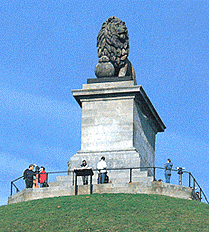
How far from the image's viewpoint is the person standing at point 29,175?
35094mm

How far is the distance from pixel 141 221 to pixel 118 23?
56.8 feet

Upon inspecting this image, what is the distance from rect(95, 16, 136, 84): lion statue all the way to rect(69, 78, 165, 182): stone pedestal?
99 centimetres

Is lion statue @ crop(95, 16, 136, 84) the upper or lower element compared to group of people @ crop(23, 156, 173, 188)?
upper

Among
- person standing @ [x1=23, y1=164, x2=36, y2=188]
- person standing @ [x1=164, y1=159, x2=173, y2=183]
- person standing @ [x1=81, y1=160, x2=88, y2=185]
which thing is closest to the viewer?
person standing @ [x1=81, y1=160, x2=88, y2=185]

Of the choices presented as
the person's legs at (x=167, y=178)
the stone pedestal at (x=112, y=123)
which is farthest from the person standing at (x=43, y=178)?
the person's legs at (x=167, y=178)

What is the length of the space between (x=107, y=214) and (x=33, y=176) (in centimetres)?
738

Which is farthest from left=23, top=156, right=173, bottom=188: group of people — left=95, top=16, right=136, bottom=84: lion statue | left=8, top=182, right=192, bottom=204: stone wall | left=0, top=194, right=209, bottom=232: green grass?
left=95, top=16, right=136, bottom=84: lion statue

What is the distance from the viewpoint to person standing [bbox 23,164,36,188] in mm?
35094

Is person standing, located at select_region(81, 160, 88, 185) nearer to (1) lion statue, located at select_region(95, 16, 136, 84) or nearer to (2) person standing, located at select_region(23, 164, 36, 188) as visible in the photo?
(2) person standing, located at select_region(23, 164, 36, 188)

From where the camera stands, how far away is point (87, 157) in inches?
1512

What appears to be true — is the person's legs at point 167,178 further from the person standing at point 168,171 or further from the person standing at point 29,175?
the person standing at point 29,175

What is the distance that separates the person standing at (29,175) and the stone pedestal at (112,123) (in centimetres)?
335

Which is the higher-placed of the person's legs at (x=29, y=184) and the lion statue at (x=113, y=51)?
the lion statue at (x=113, y=51)

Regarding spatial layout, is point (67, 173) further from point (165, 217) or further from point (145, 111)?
point (165, 217)
